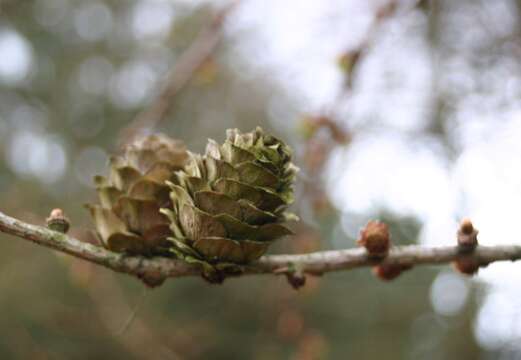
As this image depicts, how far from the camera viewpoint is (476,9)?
293cm

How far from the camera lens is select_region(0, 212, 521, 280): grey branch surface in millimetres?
840

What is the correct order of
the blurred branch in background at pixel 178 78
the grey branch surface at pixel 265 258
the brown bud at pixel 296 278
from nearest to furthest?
the grey branch surface at pixel 265 258
the brown bud at pixel 296 278
the blurred branch in background at pixel 178 78

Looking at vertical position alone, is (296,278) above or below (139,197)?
below

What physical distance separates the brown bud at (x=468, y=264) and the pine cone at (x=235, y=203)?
369mm

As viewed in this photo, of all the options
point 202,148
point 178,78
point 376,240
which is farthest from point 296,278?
point 202,148

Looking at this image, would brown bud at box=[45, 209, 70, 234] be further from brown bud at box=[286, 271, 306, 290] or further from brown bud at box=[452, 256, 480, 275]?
brown bud at box=[452, 256, 480, 275]

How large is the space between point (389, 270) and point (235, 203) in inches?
15.3

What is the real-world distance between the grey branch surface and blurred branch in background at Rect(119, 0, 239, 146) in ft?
3.18

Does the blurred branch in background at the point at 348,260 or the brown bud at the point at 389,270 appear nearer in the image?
the blurred branch in background at the point at 348,260

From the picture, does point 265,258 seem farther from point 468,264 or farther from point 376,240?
point 468,264

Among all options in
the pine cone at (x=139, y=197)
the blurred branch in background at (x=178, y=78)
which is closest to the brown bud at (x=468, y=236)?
the pine cone at (x=139, y=197)

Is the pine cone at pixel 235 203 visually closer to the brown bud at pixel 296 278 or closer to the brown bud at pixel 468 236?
the brown bud at pixel 296 278

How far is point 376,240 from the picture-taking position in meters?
0.98

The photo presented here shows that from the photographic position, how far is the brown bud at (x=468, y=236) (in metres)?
0.98
